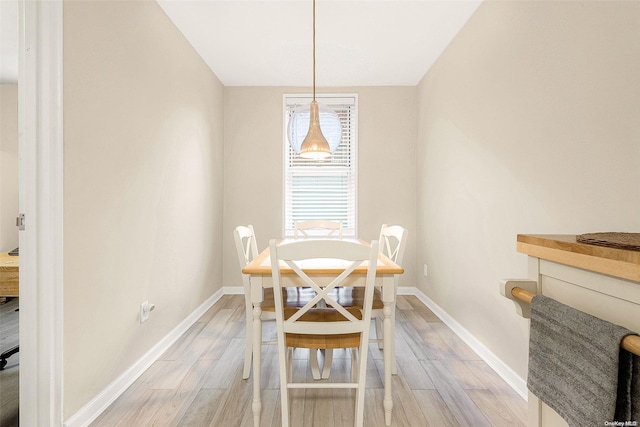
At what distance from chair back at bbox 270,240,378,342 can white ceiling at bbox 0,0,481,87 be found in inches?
77.6

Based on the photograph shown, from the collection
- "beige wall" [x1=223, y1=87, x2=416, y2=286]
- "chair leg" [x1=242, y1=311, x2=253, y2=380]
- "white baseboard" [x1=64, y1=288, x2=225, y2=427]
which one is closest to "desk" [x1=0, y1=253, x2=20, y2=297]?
"white baseboard" [x1=64, y1=288, x2=225, y2=427]

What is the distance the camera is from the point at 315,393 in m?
1.82

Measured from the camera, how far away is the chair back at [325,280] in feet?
4.47

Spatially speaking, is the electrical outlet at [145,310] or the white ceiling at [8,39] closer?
the electrical outlet at [145,310]

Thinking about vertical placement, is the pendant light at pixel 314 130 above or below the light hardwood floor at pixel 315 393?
above

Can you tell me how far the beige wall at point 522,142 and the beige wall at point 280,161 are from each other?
2.23 ft

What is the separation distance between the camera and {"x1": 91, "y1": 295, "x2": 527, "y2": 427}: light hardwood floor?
160 cm

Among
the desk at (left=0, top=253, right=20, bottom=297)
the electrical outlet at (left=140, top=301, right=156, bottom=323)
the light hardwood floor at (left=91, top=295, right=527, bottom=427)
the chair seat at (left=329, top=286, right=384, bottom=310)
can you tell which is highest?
the desk at (left=0, top=253, right=20, bottom=297)

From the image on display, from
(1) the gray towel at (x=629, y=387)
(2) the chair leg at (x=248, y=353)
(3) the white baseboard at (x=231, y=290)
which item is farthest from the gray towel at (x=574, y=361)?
(3) the white baseboard at (x=231, y=290)

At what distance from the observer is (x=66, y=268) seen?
148 centimetres

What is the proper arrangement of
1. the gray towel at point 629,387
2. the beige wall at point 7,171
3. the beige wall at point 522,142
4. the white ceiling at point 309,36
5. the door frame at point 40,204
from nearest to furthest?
the gray towel at point 629,387, the beige wall at point 522,142, the door frame at point 40,204, the white ceiling at point 309,36, the beige wall at point 7,171

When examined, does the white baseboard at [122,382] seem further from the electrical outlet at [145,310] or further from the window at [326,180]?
the window at [326,180]

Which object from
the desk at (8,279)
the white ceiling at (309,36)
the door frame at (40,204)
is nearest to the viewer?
the door frame at (40,204)

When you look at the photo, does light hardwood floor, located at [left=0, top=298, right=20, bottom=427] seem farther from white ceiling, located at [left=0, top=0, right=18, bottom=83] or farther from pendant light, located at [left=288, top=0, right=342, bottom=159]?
white ceiling, located at [left=0, top=0, right=18, bottom=83]
